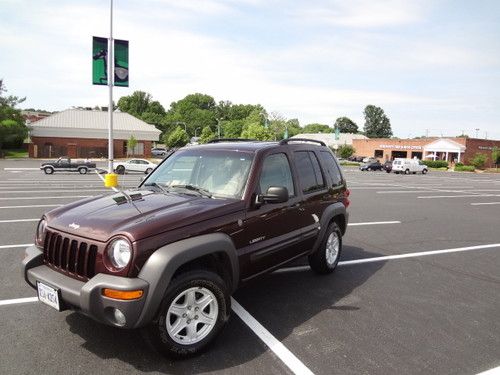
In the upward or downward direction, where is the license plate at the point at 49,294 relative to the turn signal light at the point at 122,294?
downward

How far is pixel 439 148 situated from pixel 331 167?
218 ft

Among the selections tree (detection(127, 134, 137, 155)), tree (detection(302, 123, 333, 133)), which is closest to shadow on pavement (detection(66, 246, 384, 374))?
tree (detection(127, 134, 137, 155))

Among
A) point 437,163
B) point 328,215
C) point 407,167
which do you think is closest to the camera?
point 328,215

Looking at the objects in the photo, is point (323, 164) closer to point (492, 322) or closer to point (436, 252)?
point (492, 322)

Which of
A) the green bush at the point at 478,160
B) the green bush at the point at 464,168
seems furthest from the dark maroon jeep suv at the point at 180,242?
the green bush at the point at 478,160

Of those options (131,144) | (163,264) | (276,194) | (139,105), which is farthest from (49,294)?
(139,105)

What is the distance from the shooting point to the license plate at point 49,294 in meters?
3.17

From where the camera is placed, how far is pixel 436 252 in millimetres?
7340

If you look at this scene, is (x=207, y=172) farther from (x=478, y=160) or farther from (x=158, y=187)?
(x=478, y=160)

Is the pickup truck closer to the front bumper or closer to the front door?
the front door

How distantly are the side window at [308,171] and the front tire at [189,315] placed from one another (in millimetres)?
1984

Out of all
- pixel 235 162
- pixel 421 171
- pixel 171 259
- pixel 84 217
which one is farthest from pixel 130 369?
pixel 421 171

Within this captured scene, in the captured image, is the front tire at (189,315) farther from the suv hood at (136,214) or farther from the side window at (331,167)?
the side window at (331,167)

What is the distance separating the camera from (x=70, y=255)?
3.28 meters
